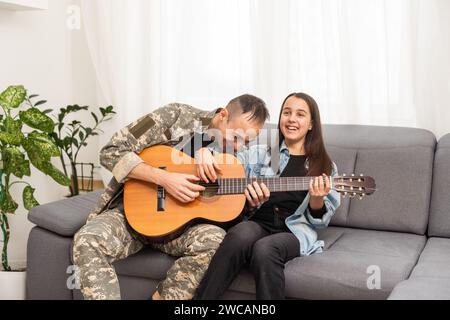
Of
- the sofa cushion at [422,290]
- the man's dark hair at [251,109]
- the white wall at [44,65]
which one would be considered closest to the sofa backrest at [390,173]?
the man's dark hair at [251,109]

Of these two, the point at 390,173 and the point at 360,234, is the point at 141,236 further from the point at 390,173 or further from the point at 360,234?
the point at 390,173

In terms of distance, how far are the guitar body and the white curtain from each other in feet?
2.85

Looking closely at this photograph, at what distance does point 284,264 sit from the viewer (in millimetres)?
2020

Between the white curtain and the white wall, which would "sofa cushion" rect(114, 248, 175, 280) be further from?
the white wall

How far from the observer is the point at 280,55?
2898 millimetres

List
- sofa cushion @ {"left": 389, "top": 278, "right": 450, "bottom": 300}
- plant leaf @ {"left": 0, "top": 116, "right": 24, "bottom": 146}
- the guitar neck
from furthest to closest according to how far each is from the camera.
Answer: plant leaf @ {"left": 0, "top": 116, "right": 24, "bottom": 146} < the guitar neck < sofa cushion @ {"left": 389, "top": 278, "right": 450, "bottom": 300}

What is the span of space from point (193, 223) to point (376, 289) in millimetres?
705

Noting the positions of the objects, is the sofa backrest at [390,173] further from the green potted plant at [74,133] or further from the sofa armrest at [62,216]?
the green potted plant at [74,133]

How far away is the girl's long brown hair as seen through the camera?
7.23 feet

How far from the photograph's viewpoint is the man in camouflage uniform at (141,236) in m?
2.03

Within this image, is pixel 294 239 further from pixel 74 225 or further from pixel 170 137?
pixel 74 225

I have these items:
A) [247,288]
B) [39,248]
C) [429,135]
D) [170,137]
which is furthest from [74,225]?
[429,135]

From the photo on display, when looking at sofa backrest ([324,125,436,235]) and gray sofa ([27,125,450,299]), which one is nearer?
gray sofa ([27,125,450,299])

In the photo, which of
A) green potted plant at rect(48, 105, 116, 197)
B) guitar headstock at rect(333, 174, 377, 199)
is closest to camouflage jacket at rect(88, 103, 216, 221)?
guitar headstock at rect(333, 174, 377, 199)
